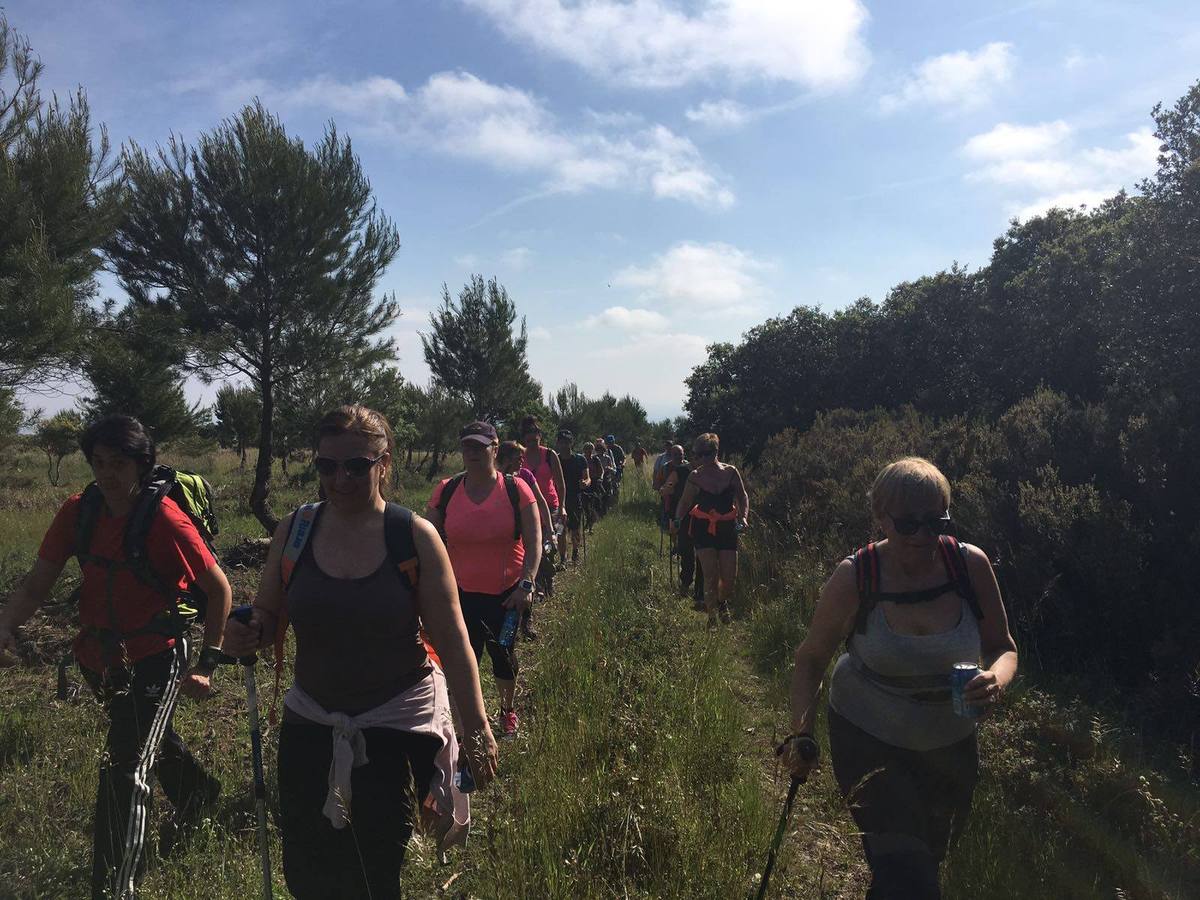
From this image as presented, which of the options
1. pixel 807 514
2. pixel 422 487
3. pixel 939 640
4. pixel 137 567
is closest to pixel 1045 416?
pixel 807 514

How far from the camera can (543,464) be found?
780 centimetres

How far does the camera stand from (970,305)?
2003 centimetres

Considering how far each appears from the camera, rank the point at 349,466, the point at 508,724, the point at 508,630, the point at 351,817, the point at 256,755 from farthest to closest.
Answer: the point at 508,724, the point at 508,630, the point at 256,755, the point at 349,466, the point at 351,817

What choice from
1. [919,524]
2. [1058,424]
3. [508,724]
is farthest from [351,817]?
[1058,424]

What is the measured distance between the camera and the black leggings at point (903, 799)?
2.11 m

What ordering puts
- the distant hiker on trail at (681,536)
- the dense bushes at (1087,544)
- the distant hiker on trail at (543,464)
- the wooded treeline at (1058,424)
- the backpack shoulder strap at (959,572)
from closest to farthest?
the backpack shoulder strap at (959,572) → the dense bushes at (1087,544) → the wooded treeline at (1058,424) → the distant hiker on trail at (543,464) → the distant hiker on trail at (681,536)

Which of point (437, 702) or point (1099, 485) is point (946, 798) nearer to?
point (437, 702)

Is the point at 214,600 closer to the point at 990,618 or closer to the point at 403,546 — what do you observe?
the point at 403,546

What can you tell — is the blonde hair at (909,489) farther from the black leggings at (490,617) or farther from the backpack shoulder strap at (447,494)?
the backpack shoulder strap at (447,494)

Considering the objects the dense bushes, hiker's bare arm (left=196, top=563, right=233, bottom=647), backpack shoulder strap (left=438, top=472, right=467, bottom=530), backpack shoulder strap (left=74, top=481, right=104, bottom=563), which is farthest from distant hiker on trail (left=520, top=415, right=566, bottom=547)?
backpack shoulder strap (left=74, top=481, right=104, bottom=563)

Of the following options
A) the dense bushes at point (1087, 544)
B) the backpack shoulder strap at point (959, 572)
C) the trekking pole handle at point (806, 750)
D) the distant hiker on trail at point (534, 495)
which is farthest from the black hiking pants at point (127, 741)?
the dense bushes at point (1087, 544)

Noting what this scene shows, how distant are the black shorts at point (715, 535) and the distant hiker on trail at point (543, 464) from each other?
1.49 m

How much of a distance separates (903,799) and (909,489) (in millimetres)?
954

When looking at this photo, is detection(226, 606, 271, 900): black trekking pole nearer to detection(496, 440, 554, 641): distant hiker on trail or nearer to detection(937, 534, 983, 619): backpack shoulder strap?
detection(496, 440, 554, 641): distant hiker on trail
